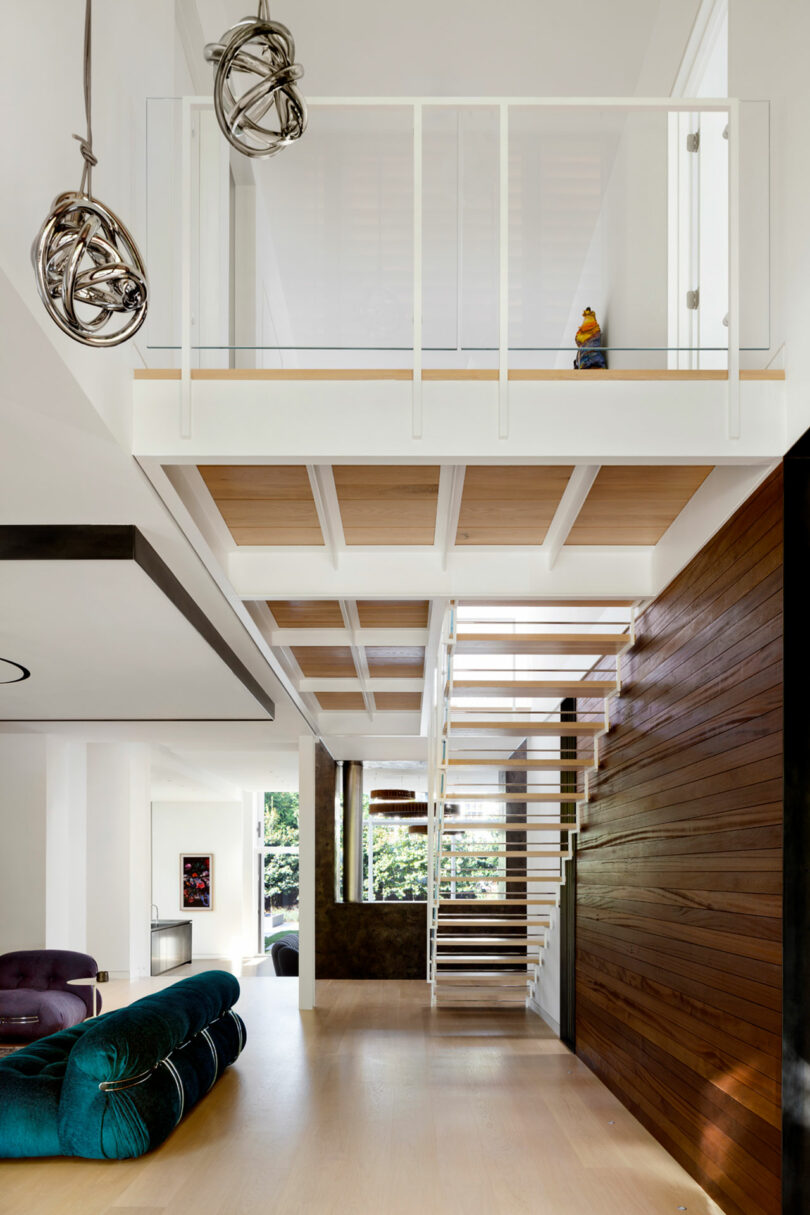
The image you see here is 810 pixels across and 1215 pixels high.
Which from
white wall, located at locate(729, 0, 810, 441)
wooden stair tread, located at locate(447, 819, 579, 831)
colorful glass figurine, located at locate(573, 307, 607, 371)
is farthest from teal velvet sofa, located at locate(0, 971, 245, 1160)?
white wall, located at locate(729, 0, 810, 441)

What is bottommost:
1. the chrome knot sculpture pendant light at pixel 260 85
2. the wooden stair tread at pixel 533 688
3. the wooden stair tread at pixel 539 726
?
the wooden stair tread at pixel 539 726

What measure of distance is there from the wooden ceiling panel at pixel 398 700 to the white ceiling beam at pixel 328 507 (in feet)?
15.0

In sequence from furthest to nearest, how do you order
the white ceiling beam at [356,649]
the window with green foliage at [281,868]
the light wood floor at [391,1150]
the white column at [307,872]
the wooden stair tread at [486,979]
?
the window with green foliage at [281,868] < the white column at [307,872] < the wooden stair tread at [486,979] < the white ceiling beam at [356,649] < the light wood floor at [391,1150]

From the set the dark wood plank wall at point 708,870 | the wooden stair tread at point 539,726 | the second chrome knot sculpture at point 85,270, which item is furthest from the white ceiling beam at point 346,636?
the second chrome knot sculpture at point 85,270

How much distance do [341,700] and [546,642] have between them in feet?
15.0

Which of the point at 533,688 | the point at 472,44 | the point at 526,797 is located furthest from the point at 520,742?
the point at 472,44

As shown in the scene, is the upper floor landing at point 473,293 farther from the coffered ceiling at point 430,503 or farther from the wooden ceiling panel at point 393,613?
the wooden ceiling panel at point 393,613

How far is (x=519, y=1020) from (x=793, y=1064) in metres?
6.42

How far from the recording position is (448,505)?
189 inches

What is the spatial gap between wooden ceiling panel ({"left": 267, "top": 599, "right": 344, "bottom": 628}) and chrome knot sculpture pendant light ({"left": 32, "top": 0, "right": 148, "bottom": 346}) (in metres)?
3.82

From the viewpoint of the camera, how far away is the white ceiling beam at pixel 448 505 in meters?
4.39

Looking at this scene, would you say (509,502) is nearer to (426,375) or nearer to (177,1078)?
(426,375)

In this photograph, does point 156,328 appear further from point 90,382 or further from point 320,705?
point 320,705

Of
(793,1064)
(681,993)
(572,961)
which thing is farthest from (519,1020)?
(793,1064)
